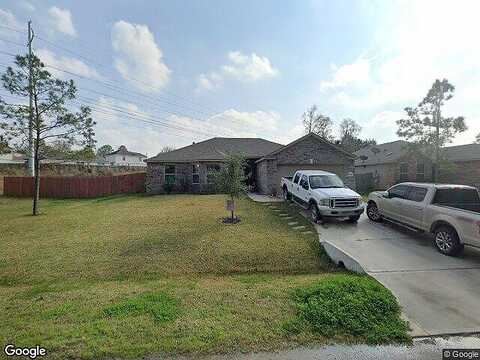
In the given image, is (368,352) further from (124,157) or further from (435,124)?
(124,157)

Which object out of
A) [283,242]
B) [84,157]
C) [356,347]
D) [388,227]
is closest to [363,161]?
[388,227]

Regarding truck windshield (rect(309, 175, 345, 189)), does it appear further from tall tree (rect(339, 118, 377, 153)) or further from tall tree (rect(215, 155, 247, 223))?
tall tree (rect(339, 118, 377, 153))

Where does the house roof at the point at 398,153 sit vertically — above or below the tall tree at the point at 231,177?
above

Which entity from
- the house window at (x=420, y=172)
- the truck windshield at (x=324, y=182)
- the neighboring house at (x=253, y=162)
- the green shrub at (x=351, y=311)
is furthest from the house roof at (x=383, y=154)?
the green shrub at (x=351, y=311)

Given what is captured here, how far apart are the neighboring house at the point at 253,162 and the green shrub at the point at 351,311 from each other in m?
7.39

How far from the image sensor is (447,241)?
6.60 m

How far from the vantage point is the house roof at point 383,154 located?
24578 millimetres

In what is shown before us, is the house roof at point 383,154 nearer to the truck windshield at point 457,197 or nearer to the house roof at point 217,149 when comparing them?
the house roof at point 217,149

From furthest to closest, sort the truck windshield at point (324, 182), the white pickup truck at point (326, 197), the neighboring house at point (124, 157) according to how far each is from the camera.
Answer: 1. the neighboring house at point (124, 157)
2. the truck windshield at point (324, 182)
3. the white pickup truck at point (326, 197)

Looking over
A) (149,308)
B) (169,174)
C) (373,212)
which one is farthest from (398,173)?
(149,308)

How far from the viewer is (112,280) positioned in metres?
5.54

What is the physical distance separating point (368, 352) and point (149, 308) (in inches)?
125

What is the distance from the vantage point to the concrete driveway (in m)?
3.87

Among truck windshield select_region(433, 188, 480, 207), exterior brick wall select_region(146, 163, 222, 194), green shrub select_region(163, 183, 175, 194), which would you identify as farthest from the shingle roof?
green shrub select_region(163, 183, 175, 194)
